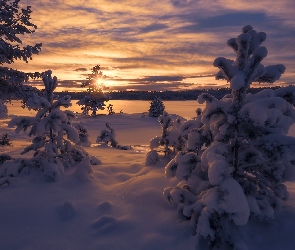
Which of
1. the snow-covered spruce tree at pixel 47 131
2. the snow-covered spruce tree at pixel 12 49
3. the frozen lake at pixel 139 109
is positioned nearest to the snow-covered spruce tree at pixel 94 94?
the frozen lake at pixel 139 109

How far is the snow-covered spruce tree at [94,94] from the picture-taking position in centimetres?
4378

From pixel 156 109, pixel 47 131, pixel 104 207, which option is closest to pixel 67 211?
pixel 104 207

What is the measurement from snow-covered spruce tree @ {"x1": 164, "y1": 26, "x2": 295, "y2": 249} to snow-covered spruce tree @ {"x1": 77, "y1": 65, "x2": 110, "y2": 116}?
4087 cm

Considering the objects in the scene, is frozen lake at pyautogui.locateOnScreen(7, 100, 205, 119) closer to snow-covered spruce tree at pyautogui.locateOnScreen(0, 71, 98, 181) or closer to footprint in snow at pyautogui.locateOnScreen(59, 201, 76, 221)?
snow-covered spruce tree at pyautogui.locateOnScreen(0, 71, 98, 181)

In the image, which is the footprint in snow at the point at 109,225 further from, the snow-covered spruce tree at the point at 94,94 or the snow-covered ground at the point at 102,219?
the snow-covered spruce tree at the point at 94,94

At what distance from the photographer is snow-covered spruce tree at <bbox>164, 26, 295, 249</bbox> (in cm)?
292

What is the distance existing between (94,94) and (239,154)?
42.4 meters

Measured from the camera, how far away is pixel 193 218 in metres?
3.42

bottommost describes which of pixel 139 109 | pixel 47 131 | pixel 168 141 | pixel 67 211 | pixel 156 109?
pixel 139 109

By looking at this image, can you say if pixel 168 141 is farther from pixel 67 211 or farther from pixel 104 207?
pixel 67 211

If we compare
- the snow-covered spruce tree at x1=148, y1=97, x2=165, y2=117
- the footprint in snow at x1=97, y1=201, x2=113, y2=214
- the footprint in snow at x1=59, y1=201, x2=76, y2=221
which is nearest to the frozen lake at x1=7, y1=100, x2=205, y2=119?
the snow-covered spruce tree at x1=148, y1=97, x2=165, y2=117

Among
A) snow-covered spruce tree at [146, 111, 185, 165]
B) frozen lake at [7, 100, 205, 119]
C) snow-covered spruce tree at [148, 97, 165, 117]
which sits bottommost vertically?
frozen lake at [7, 100, 205, 119]

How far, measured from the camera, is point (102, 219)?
379 centimetres

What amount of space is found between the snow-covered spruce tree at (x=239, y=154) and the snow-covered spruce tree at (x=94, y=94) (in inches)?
1609
